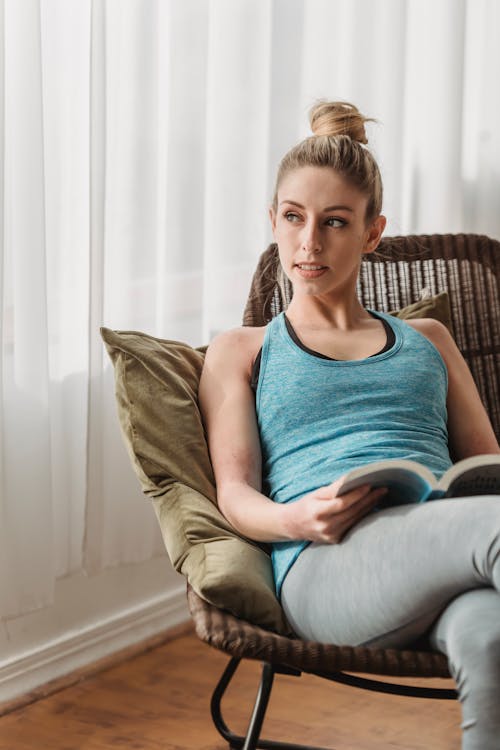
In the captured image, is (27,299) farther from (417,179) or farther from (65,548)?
(417,179)

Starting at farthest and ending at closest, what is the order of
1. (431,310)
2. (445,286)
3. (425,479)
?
(445,286) < (431,310) < (425,479)

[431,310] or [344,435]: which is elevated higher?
[431,310]

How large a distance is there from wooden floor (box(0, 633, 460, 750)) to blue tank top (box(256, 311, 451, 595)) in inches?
22.6

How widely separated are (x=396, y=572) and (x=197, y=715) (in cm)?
87

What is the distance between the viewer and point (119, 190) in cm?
202

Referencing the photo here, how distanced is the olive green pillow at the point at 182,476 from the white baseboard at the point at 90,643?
2.20ft

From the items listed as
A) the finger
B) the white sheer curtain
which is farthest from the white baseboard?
the finger

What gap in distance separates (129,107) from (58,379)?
545mm

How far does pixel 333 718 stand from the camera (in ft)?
6.36

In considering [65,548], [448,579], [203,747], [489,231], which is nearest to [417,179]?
[489,231]

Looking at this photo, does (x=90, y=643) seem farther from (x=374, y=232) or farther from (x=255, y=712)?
(x=374, y=232)

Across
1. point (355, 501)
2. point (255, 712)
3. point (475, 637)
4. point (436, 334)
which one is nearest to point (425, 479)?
point (355, 501)

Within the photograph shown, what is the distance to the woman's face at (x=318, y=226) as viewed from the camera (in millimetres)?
1569

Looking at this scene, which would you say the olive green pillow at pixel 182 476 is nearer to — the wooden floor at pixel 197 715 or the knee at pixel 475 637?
the knee at pixel 475 637
